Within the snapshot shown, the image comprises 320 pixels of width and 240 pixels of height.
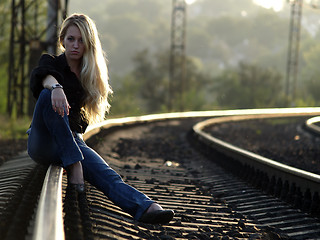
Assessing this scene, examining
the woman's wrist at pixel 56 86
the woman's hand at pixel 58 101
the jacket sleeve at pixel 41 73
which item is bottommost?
the woman's hand at pixel 58 101

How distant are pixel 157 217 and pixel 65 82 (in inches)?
50.5

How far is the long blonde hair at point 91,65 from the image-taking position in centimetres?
375

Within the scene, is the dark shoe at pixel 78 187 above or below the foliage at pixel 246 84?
above

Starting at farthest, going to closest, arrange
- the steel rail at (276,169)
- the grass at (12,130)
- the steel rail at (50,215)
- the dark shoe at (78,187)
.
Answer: the grass at (12,130) < the steel rail at (276,169) < the dark shoe at (78,187) < the steel rail at (50,215)

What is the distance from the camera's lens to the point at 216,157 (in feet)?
25.1

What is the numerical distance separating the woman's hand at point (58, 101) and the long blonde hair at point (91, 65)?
43cm

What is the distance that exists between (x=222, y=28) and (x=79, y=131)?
10448 cm

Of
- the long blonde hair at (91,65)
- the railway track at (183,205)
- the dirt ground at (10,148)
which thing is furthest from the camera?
the dirt ground at (10,148)

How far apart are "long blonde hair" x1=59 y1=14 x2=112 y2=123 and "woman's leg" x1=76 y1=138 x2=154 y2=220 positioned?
0.35m

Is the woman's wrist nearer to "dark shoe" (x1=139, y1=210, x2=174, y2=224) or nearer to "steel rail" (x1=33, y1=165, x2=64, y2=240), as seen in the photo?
"steel rail" (x1=33, y1=165, x2=64, y2=240)

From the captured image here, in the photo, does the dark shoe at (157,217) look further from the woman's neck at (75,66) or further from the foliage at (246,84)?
the foliage at (246,84)

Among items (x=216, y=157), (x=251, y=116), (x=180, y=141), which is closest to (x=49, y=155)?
(x=216, y=157)

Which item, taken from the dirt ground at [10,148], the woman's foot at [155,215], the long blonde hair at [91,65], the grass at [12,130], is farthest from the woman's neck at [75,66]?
the grass at [12,130]

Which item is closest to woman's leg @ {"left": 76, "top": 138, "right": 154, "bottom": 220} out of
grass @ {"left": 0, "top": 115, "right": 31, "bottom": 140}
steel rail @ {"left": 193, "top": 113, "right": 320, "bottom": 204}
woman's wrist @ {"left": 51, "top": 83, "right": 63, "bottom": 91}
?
woman's wrist @ {"left": 51, "top": 83, "right": 63, "bottom": 91}
